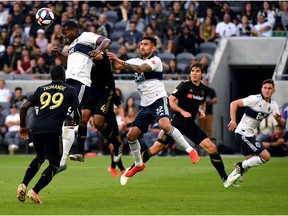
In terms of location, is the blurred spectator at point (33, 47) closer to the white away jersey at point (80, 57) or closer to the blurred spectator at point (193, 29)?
the blurred spectator at point (193, 29)

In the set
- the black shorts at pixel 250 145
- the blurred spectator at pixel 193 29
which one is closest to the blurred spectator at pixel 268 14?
the blurred spectator at pixel 193 29

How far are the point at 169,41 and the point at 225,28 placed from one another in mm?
1791

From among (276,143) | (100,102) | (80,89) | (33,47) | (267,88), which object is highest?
(80,89)

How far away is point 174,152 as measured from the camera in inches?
1164

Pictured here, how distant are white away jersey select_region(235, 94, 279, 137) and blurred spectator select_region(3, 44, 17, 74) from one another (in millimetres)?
14912

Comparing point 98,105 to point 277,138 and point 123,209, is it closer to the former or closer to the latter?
point 123,209

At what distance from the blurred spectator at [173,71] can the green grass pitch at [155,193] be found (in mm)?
6636

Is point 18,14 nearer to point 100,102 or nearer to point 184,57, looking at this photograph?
point 184,57

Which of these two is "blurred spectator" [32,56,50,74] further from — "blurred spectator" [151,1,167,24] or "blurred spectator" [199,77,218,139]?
"blurred spectator" [199,77,218,139]

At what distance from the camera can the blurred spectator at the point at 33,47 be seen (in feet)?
108

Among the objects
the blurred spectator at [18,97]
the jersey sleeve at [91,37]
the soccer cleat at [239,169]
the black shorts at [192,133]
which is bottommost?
the blurred spectator at [18,97]

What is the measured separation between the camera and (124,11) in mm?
34500

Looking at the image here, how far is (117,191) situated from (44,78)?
49.1ft

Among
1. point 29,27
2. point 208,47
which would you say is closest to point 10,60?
point 29,27
